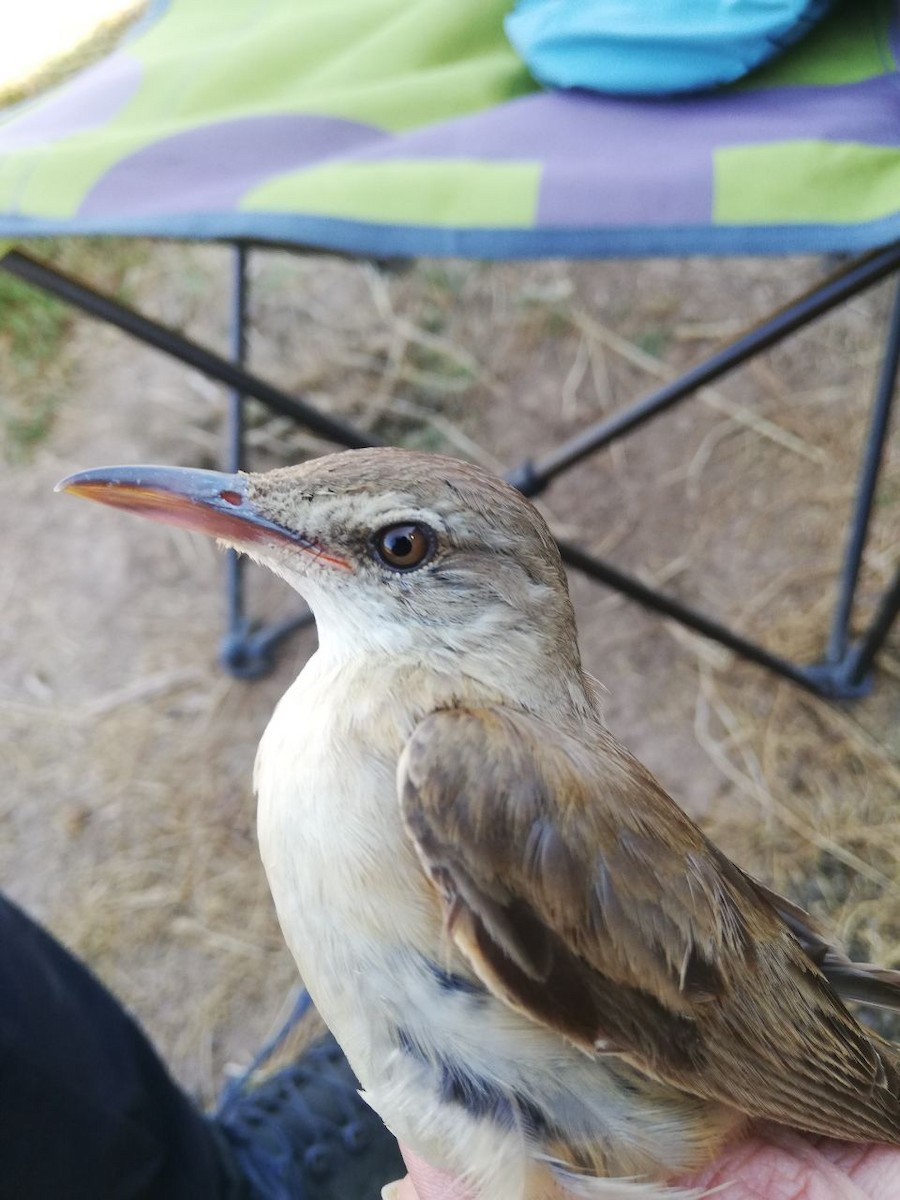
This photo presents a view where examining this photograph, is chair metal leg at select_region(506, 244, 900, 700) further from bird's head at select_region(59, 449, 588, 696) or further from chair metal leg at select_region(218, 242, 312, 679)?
Answer: bird's head at select_region(59, 449, 588, 696)

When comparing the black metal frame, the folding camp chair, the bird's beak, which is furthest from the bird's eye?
the black metal frame

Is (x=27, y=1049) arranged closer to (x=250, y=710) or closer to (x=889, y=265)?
(x=250, y=710)

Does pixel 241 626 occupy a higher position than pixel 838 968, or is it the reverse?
pixel 241 626

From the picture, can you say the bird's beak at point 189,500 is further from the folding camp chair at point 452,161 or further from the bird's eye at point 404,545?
the folding camp chair at point 452,161

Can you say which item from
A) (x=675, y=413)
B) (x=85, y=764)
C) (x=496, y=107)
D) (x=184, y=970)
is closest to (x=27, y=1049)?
(x=184, y=970)

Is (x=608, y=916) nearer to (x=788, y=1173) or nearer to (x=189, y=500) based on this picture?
(x=788, y=1173)

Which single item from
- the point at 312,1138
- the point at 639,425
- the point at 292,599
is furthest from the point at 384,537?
the point at 292,599

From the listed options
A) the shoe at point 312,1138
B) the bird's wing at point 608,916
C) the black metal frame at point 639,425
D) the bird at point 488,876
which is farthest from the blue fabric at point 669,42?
the shoe at point 312,1138
